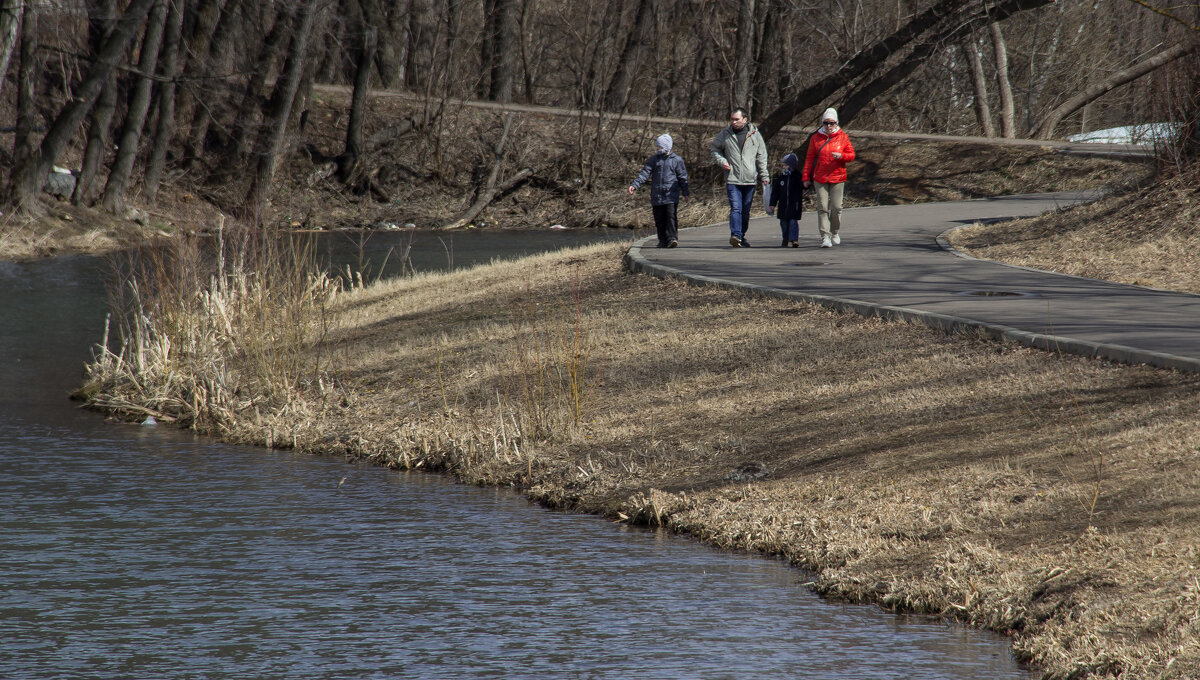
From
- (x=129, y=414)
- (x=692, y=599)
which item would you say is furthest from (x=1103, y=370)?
(x=129, y=414)

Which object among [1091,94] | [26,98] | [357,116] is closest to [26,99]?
[26,98]

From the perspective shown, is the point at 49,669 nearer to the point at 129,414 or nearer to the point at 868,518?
the point at 868,518

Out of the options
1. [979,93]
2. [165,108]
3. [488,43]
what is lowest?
[165,108]

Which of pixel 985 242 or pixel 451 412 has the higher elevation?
pixel 985 242

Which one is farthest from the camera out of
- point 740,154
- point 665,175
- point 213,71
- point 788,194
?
point 213,71

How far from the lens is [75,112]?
1220 inches

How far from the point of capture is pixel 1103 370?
966 centimetres

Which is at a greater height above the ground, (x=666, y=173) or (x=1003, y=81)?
(x=1003, y=81)

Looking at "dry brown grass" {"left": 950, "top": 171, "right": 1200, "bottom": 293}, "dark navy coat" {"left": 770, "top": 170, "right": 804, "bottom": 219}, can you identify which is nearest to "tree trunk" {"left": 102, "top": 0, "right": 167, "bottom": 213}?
"dark navy coat" {"left": 770, "top": 170, "right": 804, "bottom": 219}

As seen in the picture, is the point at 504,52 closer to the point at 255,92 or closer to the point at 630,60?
the point at 630,60

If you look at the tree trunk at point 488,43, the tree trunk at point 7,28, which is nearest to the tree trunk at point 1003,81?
the tree trunk at point 488,43

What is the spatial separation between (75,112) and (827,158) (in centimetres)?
2079

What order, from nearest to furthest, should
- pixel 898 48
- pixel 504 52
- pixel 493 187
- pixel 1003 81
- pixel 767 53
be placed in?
pixel 898 48 → pixel 1003 81 → pixel 493 187 → pixel 767 53 → pixel 504 52

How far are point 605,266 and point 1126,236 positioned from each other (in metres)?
7.08
